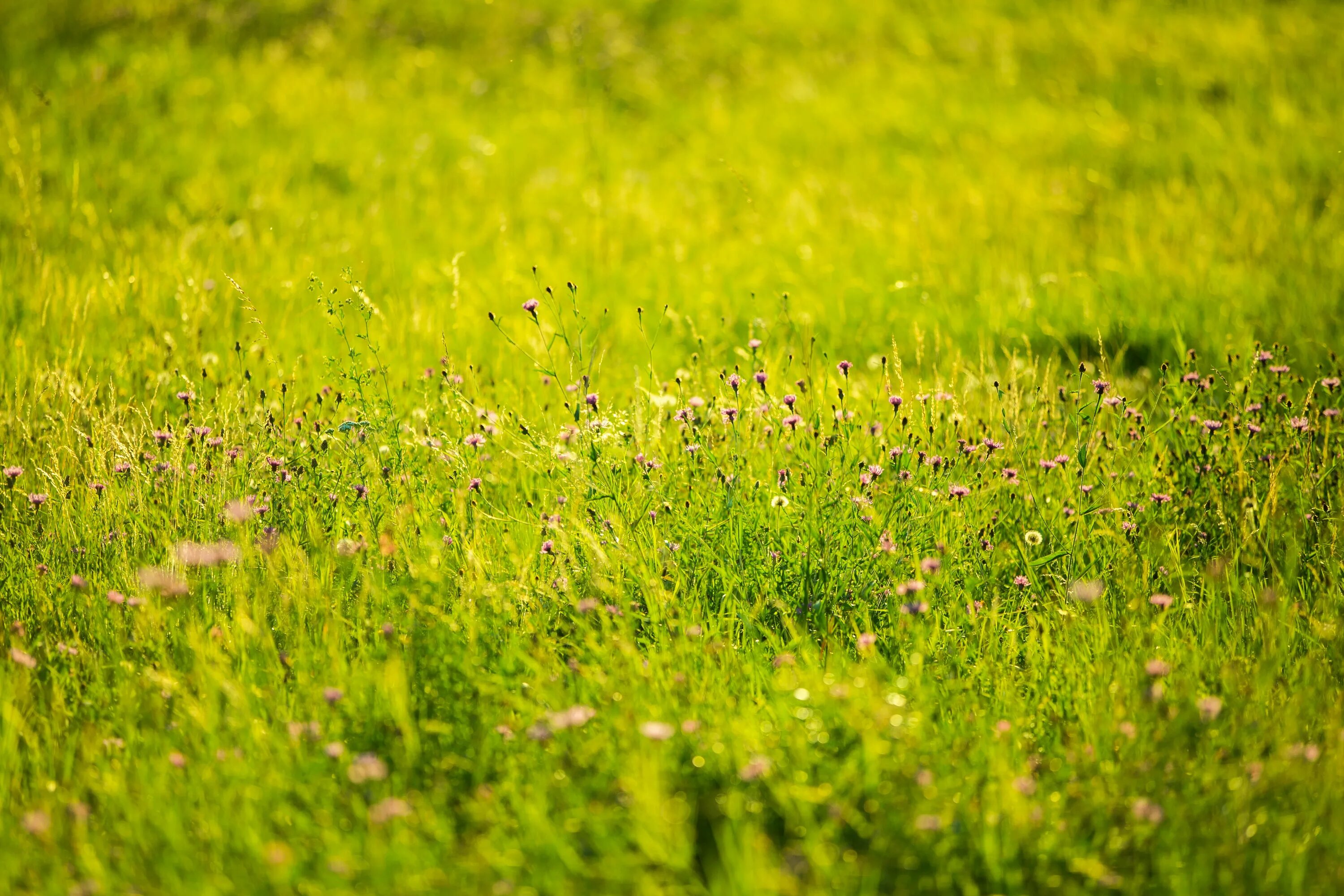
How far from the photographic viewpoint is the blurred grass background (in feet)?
14.7

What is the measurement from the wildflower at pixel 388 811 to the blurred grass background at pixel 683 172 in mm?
2550

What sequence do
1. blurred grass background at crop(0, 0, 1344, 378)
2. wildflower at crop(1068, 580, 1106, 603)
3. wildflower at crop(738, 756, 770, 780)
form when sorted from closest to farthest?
wildflower at crop(738, 756, 770, 780) < wildflower at crop(1068, 580, 1106, 603) < blurred grass background at crop(0, 0, 1344, 378)

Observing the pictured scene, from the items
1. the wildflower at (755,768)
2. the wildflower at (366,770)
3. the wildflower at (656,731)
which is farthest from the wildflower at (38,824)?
the wildflower at (755,768)

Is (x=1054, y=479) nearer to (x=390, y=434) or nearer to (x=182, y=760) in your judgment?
(x=390, y=434)

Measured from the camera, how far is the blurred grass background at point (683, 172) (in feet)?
14.7

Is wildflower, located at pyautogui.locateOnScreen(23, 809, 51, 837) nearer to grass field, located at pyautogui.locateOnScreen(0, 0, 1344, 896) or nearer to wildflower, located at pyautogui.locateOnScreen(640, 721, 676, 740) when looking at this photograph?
grass field, located at pyautogui.locateOnScreen(0, 0, 1344, 896)

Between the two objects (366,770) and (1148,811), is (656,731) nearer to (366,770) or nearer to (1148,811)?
(366,770)

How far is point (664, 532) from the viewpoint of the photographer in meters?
2.80

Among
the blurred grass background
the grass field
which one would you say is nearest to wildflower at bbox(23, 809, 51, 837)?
the grass field

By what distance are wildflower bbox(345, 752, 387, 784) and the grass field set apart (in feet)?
0.05

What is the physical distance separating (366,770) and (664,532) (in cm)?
120

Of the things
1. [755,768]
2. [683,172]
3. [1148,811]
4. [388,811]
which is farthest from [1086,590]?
[683,172]

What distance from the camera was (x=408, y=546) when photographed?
2531mm

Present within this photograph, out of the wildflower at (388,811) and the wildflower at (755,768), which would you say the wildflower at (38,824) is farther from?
the wildflower at (755,768)
